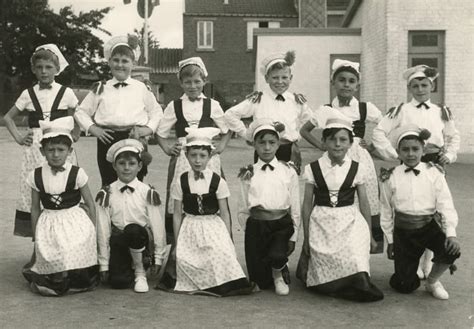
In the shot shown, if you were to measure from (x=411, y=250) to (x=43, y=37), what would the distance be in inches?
1392

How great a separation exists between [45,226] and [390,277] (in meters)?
2.94

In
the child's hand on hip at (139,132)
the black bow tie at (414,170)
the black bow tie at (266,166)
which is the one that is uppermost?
the child's hand on hip at (139,132)

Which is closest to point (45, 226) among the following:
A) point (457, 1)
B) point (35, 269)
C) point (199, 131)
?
point (35, 269)

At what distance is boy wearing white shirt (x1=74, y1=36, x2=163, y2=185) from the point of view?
617 centimetres

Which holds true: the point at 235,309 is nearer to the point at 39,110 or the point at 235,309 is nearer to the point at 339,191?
the point at 339,191

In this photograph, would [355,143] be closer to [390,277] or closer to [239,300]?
[390,277]

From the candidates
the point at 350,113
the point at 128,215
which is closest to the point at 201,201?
the point at 128,215

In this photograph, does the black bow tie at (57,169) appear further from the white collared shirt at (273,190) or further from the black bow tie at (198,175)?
the white collared shirt at (273,190)

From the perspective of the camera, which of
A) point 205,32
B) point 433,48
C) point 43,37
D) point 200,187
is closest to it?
point 200,187

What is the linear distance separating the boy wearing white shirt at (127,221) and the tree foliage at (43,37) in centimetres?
3193

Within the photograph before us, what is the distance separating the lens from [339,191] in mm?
5566

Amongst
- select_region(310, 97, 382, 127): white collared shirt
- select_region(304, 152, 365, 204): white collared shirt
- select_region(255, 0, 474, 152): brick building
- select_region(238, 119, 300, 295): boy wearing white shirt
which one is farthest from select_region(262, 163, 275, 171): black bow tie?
select_region(255, 0, 474, 152): brick building

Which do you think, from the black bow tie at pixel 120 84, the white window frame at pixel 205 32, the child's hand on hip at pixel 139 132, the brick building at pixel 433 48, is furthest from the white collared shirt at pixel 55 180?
the white window frame at pixel 205 32

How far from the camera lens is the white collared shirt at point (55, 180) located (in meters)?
5.62
